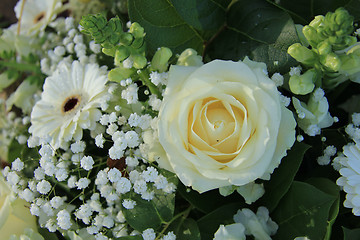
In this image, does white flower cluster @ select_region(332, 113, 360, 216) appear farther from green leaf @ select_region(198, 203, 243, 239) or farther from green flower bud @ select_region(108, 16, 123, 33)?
green flower bud @ select_region(108, 16, 123, 33)

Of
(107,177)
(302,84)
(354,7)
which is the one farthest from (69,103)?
(354,7)

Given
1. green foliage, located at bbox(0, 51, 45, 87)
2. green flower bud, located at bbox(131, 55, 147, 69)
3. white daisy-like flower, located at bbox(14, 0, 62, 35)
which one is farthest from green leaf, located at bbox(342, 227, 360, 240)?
white daisy-like flower, located at bbox(14, 0, 62, 35)

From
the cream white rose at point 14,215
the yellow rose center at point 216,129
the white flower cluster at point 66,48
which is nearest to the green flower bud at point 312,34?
the yellow rose center at point 216,129

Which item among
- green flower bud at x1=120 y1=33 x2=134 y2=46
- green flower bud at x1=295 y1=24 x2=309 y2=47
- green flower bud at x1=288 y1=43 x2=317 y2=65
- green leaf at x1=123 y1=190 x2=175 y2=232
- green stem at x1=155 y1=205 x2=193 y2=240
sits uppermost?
green flower bud at x1=120 y1=33 x2=134 y2=46

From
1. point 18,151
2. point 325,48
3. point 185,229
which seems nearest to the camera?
point 325,48

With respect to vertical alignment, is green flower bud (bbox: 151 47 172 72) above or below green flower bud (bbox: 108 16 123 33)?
below

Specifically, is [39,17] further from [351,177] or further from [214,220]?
[351,177]

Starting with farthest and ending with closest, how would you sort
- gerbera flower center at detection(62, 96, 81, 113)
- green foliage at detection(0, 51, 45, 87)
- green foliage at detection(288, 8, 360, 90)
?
green foliage at detection(0, 51, 45, 87) < gerbera flower center at detection(62, 96, 81, 113) < green foliage at detection(288, 8, 360, 90)
